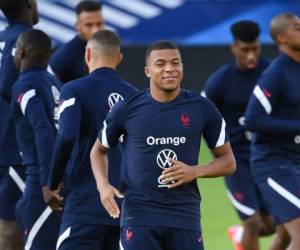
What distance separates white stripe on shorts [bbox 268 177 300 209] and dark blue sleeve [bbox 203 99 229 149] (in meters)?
2.02

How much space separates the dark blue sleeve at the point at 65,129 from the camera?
809cm

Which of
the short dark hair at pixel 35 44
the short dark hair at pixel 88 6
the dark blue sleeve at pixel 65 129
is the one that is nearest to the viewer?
the dark blue sleeve at pixel 65 129

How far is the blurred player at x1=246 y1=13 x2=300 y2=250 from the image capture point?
9617mm

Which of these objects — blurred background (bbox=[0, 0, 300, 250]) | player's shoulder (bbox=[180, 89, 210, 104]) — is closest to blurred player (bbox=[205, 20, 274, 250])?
player's shoulder (bbox=[180, 89, 210, 104])

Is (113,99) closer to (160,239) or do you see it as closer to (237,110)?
(160,239)

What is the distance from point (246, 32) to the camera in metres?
11.7

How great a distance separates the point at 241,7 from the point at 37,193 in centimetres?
1134

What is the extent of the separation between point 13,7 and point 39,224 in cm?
180

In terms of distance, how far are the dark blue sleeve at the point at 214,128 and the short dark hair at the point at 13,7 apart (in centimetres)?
250

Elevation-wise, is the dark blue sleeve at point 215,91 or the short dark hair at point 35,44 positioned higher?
the short dark hair at point 35,44

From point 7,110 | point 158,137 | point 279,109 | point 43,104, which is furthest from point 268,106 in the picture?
point 158,137

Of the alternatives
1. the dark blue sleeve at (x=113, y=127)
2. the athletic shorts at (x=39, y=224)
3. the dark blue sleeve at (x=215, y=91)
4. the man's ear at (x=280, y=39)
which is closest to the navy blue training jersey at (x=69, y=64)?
the dark blue sleeve at (x=215, y=91)

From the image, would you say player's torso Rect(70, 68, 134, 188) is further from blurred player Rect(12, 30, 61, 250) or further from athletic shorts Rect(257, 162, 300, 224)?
athletic shorts Rect(257, 162, 300, 224)

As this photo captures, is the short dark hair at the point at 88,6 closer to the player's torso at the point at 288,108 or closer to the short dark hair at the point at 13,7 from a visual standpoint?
the short dark hair at the point at 13,7
